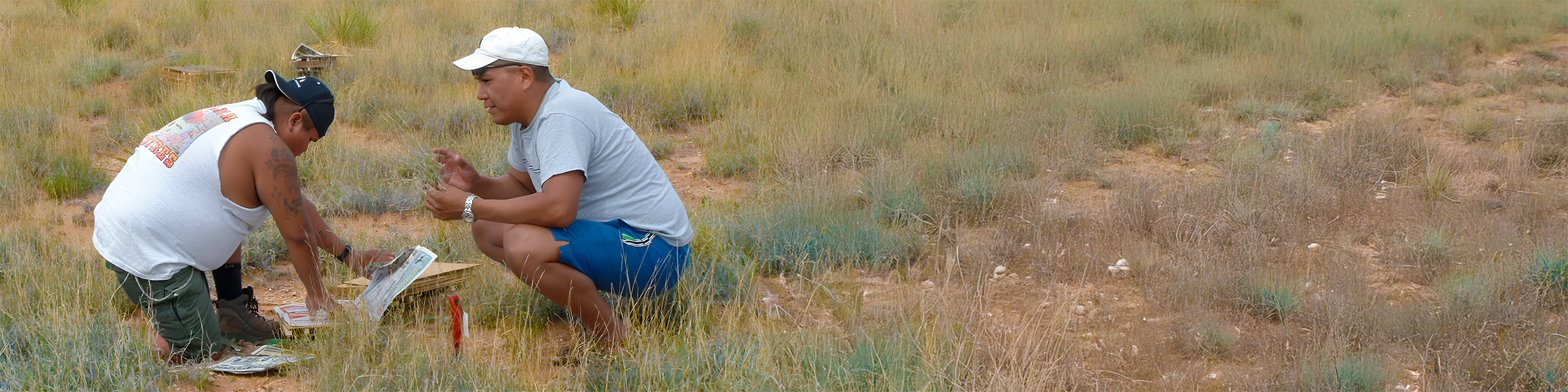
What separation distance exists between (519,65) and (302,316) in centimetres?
120

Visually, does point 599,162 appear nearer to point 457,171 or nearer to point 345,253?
point 457,171

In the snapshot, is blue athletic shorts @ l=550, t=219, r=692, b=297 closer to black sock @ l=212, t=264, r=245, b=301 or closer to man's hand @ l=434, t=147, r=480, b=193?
man's hand @ l=434, t=147, r=480, b=193

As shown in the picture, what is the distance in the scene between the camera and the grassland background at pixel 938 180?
10.4ft

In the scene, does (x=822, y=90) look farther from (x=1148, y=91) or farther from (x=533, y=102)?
(x=533, y=102)

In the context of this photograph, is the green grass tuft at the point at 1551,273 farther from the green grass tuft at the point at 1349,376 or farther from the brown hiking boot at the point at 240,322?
the brown hiking boot at the point at 240,322

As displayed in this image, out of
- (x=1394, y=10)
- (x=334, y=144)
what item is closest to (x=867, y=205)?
(x=334, y=144)

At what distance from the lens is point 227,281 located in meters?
3.66

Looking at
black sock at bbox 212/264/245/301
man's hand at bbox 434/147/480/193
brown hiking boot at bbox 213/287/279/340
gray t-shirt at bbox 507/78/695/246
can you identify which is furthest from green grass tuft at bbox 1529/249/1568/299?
black sock at bbox 212/264/245/301

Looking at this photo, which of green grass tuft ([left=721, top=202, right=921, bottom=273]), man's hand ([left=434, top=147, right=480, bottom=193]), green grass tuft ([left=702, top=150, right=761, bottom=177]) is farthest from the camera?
green grass tuft ([left=702, top=150, right=761, bottom=177])

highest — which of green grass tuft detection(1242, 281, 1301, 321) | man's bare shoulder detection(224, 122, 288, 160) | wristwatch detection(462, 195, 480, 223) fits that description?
man's bare shoulder detection(224, 122, 288, 160)

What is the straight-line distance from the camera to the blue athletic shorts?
10.9 ft

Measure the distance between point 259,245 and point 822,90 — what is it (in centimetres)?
425

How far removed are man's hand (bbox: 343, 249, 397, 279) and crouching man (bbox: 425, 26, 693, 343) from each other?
0.35m

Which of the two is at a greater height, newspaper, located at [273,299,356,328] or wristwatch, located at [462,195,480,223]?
wristwatch, located at [462,195,480,223]
